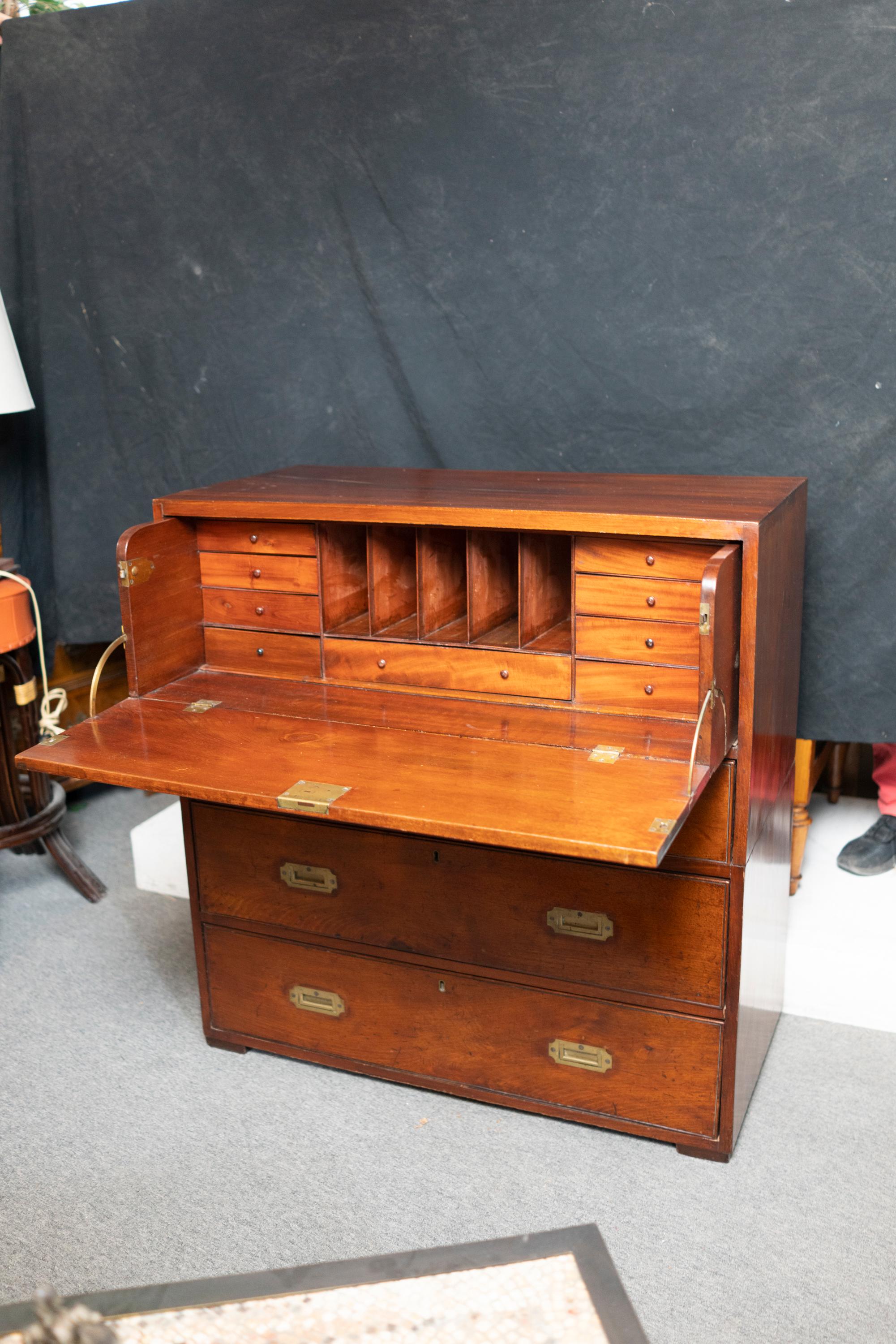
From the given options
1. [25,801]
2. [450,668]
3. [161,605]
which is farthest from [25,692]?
[450,668]

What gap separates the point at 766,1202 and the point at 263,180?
2306 millimetres

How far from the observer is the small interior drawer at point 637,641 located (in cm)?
197

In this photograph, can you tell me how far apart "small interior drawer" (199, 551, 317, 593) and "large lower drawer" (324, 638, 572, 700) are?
0.12 m

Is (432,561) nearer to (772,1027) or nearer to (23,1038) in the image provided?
(772,1027)

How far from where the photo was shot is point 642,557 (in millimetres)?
1967

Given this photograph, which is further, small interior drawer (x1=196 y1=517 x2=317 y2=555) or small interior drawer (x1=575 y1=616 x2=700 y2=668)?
small interior drawer (x1=196 y1=517 x2=317 y2=555)

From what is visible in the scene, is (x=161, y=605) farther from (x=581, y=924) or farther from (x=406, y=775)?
(x=581, y=924)

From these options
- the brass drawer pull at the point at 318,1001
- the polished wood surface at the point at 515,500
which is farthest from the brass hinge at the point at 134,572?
the brass drawer pull at the point at 318,1001

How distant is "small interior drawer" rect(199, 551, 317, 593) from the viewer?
7.41 feet

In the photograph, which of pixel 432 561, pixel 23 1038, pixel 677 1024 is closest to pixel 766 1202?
pixel 677 1024

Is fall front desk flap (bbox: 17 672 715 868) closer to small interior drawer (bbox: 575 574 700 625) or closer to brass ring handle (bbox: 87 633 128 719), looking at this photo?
brass ring handle (bbox: 87 633 128 719)

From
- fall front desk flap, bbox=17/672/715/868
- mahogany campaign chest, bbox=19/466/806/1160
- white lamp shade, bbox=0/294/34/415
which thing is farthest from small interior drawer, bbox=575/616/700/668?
white lamp shade, bbox=0/294/34/415

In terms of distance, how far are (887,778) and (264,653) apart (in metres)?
1.42

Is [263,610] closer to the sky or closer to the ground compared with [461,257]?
closer to the ground
